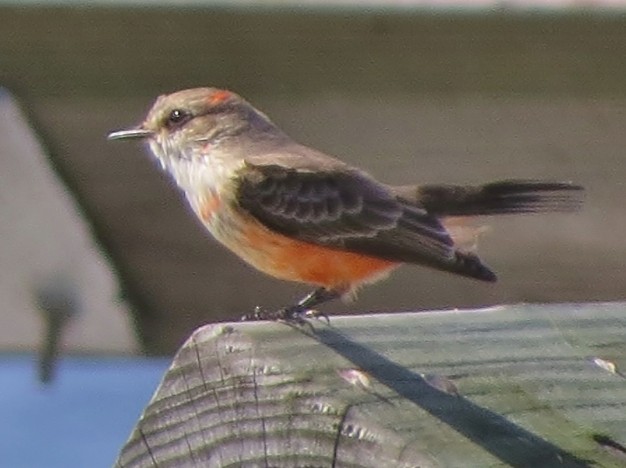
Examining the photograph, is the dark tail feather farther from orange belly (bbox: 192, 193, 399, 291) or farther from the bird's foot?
the bird's foot

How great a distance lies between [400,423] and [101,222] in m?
1.12

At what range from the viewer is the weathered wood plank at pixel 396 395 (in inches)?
91.8

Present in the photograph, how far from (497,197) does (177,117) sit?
4.97ft

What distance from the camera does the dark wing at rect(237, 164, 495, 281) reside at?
386cm

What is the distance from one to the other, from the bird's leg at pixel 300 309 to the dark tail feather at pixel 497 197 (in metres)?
0.28

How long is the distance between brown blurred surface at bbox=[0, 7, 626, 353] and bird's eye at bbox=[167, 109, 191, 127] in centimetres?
136

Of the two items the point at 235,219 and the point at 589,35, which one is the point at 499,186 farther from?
the point at 235,219

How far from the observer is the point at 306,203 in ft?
13.9

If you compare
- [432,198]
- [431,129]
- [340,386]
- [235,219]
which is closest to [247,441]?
[340,386]

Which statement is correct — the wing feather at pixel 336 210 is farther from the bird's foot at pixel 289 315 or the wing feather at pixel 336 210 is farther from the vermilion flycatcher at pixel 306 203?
the bird's foot at pixel 289 315

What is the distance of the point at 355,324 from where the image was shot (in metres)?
2.66

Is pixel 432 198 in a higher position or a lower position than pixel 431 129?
higher

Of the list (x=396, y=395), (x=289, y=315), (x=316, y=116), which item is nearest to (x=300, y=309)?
(x=289, y=315)

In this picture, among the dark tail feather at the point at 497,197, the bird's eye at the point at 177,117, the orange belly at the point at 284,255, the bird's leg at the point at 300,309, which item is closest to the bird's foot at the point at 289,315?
the bird's leg at the point at 300,309
